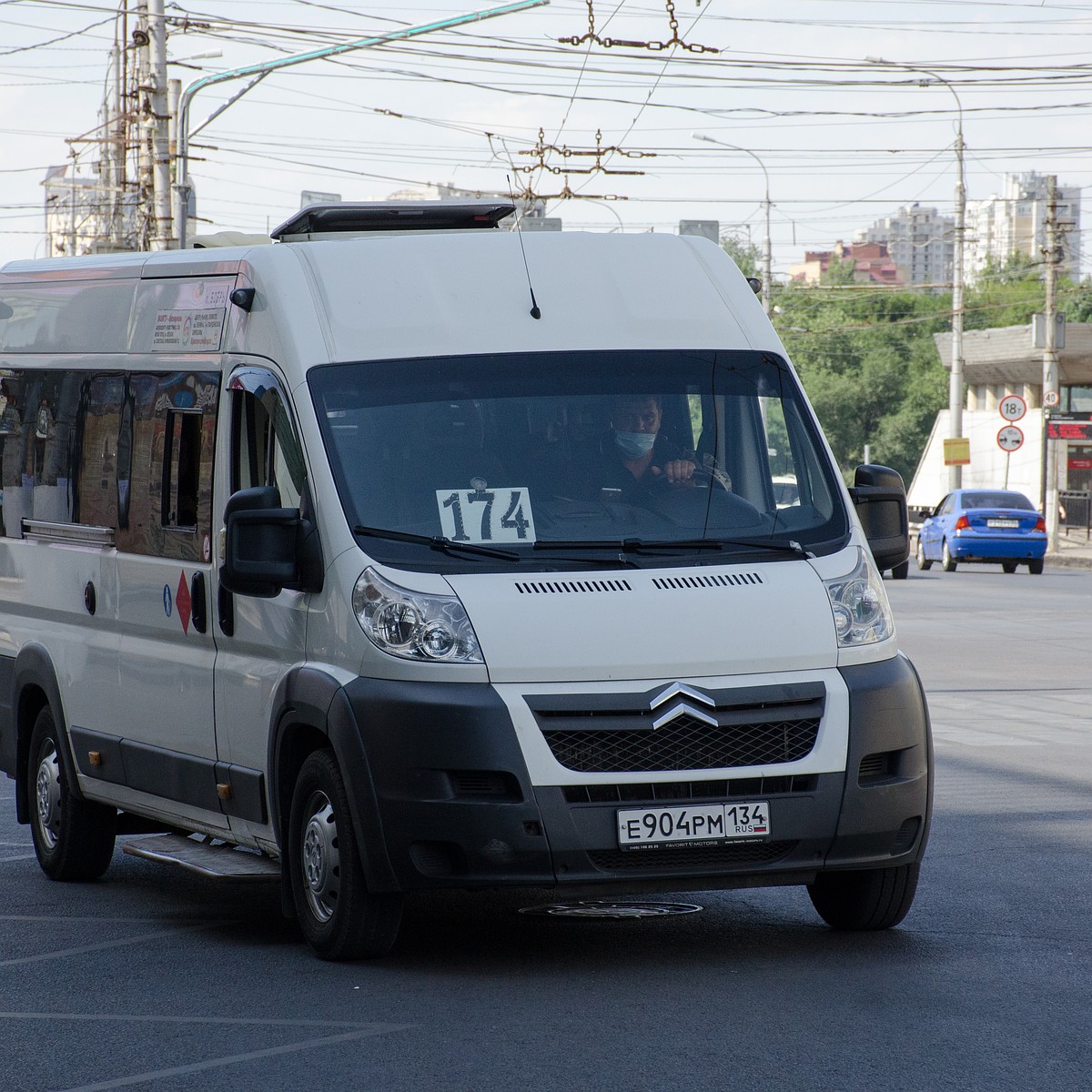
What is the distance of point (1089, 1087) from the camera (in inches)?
190

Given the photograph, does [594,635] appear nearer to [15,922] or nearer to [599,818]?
[599,818]

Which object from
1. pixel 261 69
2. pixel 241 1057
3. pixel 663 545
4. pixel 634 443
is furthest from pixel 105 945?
pixel 261 69

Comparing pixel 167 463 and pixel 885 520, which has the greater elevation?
pixel 167 463

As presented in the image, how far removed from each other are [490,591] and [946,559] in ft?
107

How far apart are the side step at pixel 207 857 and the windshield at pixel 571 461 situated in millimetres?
1398

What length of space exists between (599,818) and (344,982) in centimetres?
91

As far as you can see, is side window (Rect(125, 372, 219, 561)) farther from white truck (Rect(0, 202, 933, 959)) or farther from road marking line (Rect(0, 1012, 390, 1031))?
road marking line (Rect(0, 1012, 390, 1031))

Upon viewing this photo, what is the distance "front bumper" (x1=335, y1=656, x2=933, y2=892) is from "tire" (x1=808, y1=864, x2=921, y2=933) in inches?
17.2

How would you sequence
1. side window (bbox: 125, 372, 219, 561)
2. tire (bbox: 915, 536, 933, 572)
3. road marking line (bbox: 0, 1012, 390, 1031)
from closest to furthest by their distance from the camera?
road marking line (bbox: 0, 1012, 390, 1031) < side window (bbox: 125, 372, 219, 561) < tire (bbox: 915, 536, 933, 572)

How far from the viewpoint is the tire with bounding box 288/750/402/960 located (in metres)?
6.29

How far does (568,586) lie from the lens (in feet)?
20.4

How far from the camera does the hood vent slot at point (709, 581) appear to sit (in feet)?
20.6

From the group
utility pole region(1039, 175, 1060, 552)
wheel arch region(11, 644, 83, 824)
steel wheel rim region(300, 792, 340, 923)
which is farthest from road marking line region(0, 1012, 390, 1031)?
utility pole region(1039, 175, 1060, 552)

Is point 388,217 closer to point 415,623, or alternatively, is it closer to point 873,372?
point 415,623
